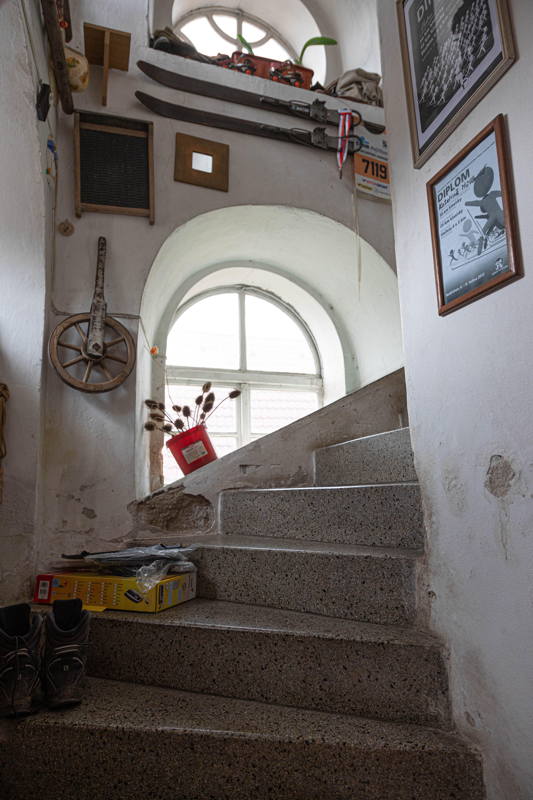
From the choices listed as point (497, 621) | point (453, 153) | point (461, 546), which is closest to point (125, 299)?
point (453, 153)

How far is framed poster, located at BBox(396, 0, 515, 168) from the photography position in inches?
47.2

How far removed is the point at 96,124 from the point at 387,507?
239cm

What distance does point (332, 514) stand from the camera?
6.23 feet

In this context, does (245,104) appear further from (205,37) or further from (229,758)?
(229,758)

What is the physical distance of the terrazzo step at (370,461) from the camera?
79.1 inches

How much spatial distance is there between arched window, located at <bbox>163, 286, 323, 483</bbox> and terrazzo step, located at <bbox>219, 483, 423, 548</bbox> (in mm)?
1593

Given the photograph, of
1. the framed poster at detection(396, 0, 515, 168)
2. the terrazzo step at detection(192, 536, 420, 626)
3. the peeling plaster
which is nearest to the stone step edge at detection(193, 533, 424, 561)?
the terrazzo step at detection(192, 536, 420, 626)

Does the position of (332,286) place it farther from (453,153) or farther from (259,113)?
(453,153)

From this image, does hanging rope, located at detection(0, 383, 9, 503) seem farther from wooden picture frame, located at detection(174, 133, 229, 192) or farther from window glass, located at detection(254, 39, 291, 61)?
window glass, located at detection(254, 39, 291, 61)

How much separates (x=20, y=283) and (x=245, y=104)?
5.76 ft

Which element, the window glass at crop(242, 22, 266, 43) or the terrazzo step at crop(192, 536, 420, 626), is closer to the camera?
the terrazzo step at crop(192, 536, 420, 626)

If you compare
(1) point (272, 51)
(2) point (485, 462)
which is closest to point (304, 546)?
(2) point (485, 462)

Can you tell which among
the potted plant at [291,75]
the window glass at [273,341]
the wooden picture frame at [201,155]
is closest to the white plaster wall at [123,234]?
the wooden picture frame at [201,155]

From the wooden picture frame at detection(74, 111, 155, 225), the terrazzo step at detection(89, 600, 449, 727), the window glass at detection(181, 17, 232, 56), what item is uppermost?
the window glass at detection(181, 17, 232, 56)
